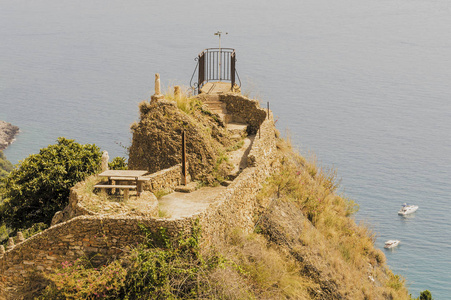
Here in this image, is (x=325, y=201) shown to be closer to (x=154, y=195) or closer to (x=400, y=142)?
(x=154, y=195)

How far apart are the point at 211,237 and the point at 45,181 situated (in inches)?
495

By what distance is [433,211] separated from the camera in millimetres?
120938

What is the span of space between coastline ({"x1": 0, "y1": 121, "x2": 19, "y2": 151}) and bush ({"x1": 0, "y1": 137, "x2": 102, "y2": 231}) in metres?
135

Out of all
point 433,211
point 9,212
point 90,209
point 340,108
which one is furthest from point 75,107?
point 90,209

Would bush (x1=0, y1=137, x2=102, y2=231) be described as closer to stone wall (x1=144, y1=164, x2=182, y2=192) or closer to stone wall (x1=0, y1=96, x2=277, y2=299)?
stone wall (x1=144, y1=164, x2=182, y2=192)

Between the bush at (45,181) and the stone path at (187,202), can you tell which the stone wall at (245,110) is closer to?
the bush at (45,181)

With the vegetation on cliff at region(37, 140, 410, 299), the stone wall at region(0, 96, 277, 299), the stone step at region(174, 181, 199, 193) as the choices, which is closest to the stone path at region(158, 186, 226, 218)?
the stone step at region(174, 181, 199, 193)

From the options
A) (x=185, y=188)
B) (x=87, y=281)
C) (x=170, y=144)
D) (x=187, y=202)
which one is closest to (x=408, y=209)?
(x=170, y=144)

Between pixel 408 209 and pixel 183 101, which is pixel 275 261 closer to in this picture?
pixel 183 101

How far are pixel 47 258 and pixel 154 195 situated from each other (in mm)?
4634

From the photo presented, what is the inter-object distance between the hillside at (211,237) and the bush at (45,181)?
5065mm

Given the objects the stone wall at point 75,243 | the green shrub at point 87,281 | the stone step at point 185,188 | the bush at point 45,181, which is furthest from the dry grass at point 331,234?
the bush at point 45,181

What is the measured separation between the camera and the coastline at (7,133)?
158625mm

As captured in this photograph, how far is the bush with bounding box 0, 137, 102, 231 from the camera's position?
2766cm
